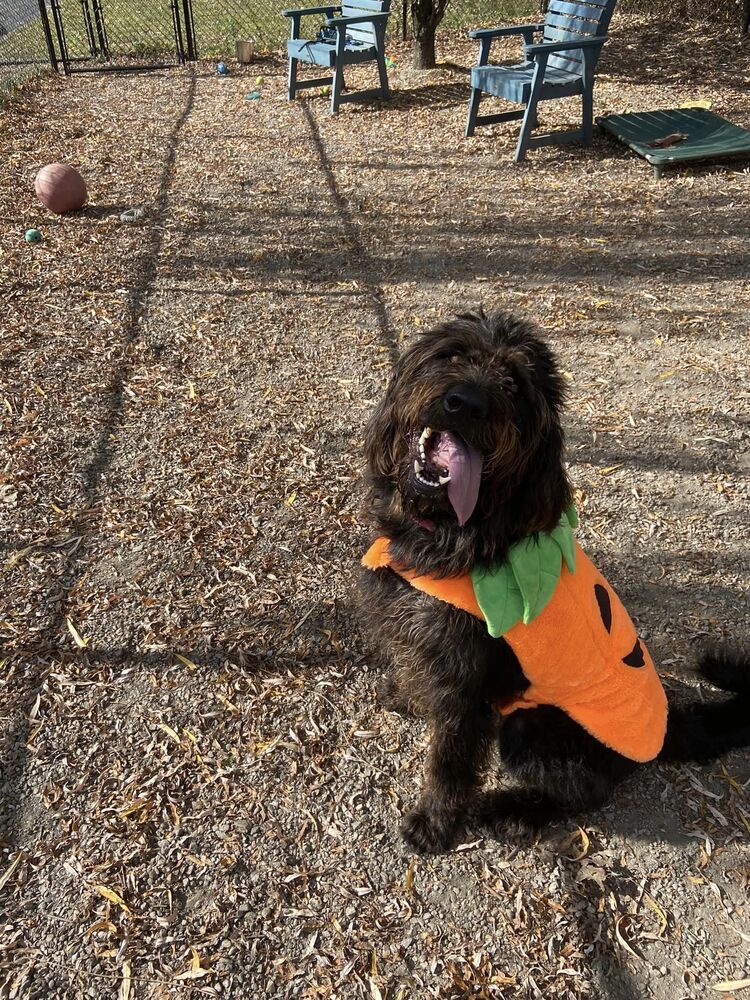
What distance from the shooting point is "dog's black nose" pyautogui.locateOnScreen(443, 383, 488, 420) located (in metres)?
1.85

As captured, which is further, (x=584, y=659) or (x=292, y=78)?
(x=292, y=78)

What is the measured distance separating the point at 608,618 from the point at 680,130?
25.3ft

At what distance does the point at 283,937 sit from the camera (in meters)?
2.25

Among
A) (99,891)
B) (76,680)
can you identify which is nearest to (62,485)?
(76,680)

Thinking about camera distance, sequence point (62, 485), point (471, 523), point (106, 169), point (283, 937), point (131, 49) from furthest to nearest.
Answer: point (131, 49), point (106, 169), point (62, 485), point (283, 937), point (471, 523)

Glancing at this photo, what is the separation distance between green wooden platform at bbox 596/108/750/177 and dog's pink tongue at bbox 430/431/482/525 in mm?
6912

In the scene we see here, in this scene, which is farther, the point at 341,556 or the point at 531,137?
the point at 531,137

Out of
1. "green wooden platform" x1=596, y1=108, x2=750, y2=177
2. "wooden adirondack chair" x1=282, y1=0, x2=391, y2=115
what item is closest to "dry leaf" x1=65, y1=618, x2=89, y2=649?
"green wooden platform" x1=596, y1=108, x2=750, y2=177

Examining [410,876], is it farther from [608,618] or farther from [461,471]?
[461,471]

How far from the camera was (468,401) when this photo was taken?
1.85 m

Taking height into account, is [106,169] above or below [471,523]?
below

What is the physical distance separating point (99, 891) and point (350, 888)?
84 centimetres

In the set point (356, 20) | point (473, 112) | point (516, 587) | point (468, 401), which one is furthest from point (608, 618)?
point (356, 20)

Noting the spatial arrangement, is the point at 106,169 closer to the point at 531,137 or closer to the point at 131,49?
the point at 531,137
